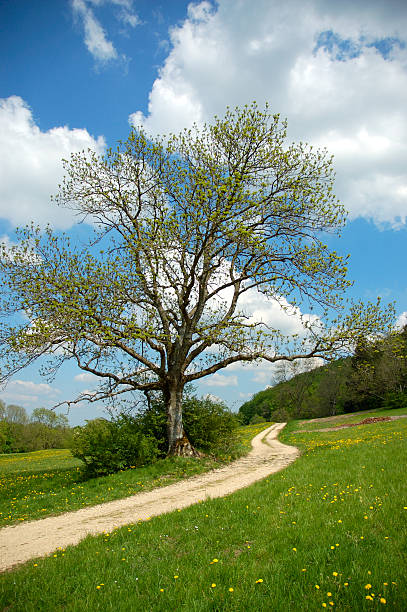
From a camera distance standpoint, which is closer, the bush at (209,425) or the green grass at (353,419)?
the bush at (209,425)

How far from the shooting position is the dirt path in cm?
658

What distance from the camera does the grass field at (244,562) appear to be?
3.93 metres

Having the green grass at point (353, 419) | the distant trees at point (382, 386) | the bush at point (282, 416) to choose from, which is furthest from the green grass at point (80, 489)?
the bush at point (282, 416)

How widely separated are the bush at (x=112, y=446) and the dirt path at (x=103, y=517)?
2.90 m

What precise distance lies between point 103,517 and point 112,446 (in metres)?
5.87

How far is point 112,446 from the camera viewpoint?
1402 centimetres

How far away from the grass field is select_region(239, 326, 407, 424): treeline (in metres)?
7.74

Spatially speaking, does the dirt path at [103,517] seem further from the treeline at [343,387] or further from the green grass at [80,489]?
the treeline at [343,387]

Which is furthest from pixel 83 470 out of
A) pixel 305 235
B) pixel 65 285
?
pixel 305 235

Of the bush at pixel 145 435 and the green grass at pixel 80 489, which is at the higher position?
the bush at pixel 145 435

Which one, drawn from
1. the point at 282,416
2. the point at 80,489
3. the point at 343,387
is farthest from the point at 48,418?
the point at 80,489

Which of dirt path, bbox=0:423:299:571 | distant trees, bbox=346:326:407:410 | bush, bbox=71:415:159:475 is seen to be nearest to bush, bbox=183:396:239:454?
bush, bbox=71:415:159:475

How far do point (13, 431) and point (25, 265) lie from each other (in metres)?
65.1

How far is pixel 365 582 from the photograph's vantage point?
3.97 metres
